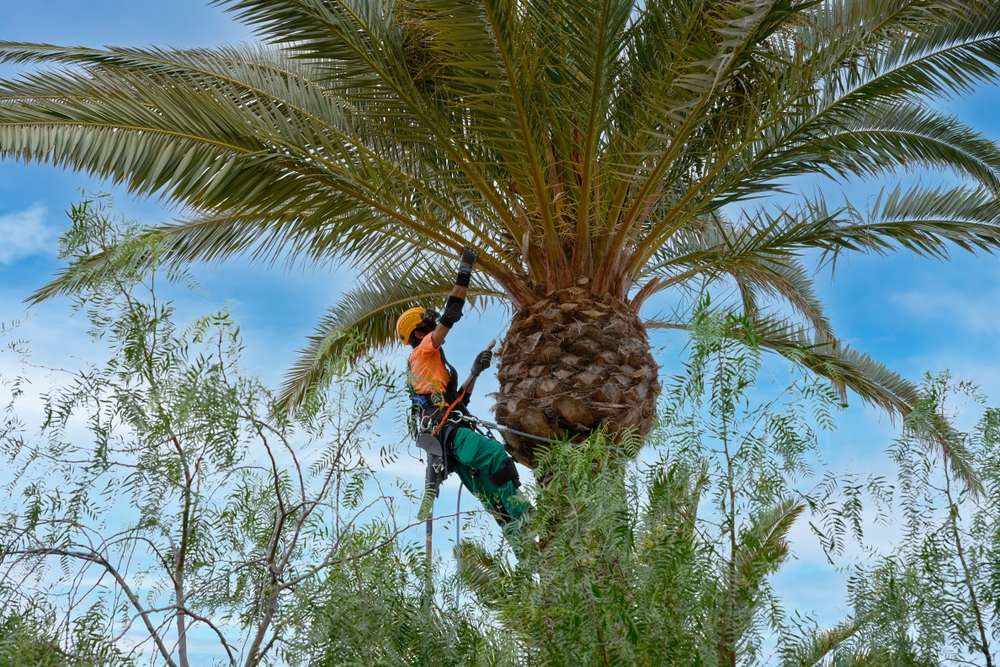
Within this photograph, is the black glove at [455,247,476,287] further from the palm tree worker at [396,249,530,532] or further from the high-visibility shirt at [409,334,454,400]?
the high-visibility shirt at [409,334,454,400]

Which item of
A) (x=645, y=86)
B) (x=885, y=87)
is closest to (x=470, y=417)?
(x=645, y=86)

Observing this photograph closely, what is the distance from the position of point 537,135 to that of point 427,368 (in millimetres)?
1744

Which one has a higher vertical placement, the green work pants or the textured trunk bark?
the textured trunk bark

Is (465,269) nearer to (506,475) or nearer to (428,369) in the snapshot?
Result: (428,369)

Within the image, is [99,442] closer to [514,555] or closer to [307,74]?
[514,555]

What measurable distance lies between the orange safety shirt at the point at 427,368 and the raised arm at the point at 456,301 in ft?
0.24

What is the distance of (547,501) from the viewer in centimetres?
496

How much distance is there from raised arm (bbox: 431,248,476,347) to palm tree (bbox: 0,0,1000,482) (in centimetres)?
56

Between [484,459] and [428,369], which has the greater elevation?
[428,369]

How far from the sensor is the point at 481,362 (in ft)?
24.9

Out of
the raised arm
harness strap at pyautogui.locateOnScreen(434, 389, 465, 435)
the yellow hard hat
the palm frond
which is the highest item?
the palm frond

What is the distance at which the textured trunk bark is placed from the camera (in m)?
7.20

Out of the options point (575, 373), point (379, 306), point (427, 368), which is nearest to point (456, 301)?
point (427, 368)

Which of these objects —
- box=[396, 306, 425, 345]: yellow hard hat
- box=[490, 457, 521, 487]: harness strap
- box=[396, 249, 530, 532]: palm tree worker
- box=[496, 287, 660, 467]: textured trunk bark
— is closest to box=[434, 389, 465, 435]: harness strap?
box=[396, 249, 530, 532]: palm tree worker
